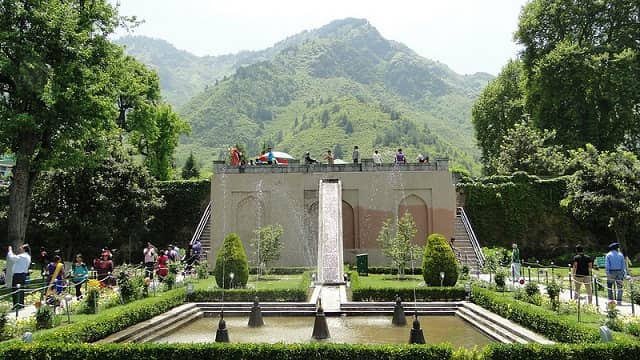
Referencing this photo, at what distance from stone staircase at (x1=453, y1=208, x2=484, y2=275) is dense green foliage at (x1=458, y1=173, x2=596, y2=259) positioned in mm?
2128

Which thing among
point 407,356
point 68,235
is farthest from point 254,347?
point 68,235

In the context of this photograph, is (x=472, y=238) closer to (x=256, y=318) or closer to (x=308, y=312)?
(x=308, y=312)

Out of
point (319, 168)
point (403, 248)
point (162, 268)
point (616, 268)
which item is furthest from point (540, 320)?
point (319, 168)

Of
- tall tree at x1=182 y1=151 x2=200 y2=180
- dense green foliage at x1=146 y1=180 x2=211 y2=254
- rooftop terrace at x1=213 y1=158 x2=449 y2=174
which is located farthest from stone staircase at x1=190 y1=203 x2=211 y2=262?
tall tree at x1=182 y1=151 x2=200 y2=180

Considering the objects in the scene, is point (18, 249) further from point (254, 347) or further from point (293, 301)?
point (254, 347)

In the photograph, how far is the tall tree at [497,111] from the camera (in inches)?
1700

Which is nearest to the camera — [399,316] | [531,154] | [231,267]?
[399,316]

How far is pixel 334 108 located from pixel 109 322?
89.2 m

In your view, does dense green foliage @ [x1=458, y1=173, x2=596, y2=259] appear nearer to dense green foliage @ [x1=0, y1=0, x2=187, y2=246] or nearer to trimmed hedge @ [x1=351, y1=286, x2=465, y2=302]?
trimmed hedge @ [x1=351, y1=286, x2=465, y2=302]

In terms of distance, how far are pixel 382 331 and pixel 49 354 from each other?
23.6 feet

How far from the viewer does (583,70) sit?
31844mm

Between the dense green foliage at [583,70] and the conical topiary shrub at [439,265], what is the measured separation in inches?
763

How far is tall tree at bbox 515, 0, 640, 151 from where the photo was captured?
31562mm

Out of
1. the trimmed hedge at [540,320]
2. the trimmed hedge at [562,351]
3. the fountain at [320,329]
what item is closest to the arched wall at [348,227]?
the trimmed hedge at [540,320]
